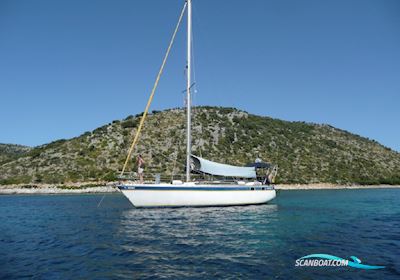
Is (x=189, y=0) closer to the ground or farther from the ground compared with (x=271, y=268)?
farther from the ground

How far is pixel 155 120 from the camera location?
4055 inches

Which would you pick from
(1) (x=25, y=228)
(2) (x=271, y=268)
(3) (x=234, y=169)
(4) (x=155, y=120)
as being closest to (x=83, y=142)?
(4) (x=155, y=120)

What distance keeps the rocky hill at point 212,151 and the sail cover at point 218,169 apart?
105ft

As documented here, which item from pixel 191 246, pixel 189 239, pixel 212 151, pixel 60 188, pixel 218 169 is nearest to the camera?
pixel 191 246

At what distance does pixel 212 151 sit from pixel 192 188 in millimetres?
57815

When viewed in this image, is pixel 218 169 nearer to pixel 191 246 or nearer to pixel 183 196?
pixel 183 196

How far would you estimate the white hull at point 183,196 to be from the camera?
2931 centimetres

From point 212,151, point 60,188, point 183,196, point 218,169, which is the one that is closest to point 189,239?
point 183,196

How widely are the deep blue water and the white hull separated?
150 inches

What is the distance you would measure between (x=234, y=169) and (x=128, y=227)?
59.2 feet

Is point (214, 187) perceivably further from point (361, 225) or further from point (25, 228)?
point (25, 228)

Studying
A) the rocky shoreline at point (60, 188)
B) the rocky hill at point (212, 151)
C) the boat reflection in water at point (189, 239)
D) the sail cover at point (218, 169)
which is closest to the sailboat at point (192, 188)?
the sail cover at point (218, 169)

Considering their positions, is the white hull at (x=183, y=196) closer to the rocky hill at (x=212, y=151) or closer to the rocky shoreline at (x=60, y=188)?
the rocky hill at (x=212, y=151)

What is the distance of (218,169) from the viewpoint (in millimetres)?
35125
